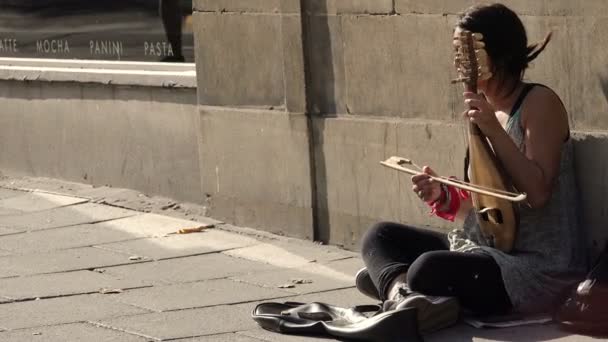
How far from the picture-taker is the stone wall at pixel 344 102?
18.3 ft

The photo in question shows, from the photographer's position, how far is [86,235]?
25.0 feet

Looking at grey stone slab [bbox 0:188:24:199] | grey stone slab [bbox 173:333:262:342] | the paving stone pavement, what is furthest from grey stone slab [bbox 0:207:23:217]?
grey stone slab [bbox 173:333:262:342]

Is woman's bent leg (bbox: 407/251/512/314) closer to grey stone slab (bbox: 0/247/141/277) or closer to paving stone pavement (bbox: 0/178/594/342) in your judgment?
paving stone pavement (bbox: 0/178/594/342)

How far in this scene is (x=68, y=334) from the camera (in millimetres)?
5426

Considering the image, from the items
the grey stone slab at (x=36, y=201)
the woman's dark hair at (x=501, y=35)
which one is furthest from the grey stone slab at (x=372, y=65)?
the grey stone slab at (x=36, y=201)

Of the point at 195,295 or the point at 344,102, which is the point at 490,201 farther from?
the point at 344,102

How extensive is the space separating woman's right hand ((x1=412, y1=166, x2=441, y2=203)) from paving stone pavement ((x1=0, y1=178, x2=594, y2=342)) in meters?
0.51

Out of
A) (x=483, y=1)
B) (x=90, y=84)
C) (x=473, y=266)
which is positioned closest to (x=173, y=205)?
(x=90, y=84)

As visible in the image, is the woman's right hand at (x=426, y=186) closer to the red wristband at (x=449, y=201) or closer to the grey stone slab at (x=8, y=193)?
the red wristband at (x=449, y=201)

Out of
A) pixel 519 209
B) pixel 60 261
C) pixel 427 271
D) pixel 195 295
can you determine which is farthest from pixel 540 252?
pixel 60 261

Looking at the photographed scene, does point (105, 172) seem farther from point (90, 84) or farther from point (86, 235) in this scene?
point (86, 235)

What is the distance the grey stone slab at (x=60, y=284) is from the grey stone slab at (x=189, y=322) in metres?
0.64

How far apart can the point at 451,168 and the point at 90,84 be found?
348 cm

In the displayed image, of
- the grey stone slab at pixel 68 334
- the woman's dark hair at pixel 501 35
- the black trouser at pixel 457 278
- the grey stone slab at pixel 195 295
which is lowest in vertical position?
the grey stone slab at pixel 195 295
